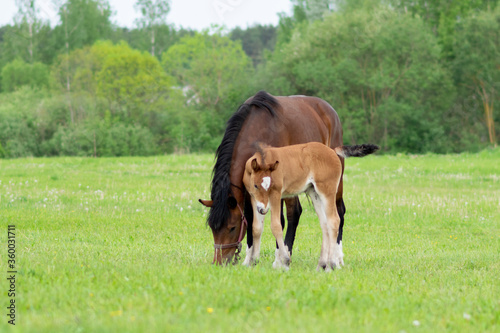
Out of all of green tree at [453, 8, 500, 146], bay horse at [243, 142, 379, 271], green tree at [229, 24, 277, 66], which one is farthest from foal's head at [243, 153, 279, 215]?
green tree at [229, 24, 277, 66]

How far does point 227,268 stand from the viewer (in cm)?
691

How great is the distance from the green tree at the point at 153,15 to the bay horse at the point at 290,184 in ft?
245

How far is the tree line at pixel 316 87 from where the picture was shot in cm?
5325

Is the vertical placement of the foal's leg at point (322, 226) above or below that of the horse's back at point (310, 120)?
below

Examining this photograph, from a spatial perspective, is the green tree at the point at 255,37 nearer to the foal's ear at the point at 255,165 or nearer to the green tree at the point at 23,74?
the green tree at the point at 23,74

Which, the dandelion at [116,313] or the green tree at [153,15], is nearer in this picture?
the dandelion at [116,313]

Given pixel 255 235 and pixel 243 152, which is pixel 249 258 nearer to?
pixel 255 235

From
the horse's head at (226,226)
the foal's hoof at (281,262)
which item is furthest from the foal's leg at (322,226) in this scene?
the horse's head at (226,226)

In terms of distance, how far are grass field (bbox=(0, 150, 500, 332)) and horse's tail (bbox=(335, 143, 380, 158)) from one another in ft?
5.58

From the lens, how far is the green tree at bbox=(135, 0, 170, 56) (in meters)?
77.8

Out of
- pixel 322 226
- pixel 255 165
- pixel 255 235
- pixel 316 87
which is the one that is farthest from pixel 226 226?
pixel 316 87

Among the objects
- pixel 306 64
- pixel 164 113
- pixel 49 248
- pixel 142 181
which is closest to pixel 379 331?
pixel 49 248

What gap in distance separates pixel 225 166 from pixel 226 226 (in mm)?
823

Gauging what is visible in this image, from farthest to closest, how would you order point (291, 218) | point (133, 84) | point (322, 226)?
1. point (133, 84)
2. point (291, 218)
3. point (322, 226)
